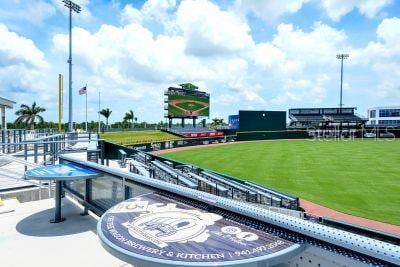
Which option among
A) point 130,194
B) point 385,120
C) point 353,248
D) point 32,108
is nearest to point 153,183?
point 130,194

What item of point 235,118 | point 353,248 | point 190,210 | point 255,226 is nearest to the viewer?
point 353,248

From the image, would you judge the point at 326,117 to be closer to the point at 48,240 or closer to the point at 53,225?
the point at 53,225

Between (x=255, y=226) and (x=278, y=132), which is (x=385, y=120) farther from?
(x=255, y=226)

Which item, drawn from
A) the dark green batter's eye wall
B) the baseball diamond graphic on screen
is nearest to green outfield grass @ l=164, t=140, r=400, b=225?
the baseball diamond graphic on screen

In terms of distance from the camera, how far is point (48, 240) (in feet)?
16.9

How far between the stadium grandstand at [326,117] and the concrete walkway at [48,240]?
261ft

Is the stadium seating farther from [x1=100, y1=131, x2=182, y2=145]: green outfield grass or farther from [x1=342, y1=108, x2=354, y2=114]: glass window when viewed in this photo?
[x1=342, y1=108, x2=354, y2=114]: glass window

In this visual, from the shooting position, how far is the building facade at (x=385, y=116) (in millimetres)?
97062

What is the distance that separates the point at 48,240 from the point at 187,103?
53.9 meters

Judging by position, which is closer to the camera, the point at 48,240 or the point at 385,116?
the point at 48,240

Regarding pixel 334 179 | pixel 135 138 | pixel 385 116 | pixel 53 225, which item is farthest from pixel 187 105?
pixel 385 116

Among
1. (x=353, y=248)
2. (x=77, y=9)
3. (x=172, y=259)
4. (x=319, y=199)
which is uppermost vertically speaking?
(x=77, y=9)

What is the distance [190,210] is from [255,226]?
0.80m

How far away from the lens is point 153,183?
4270mm
